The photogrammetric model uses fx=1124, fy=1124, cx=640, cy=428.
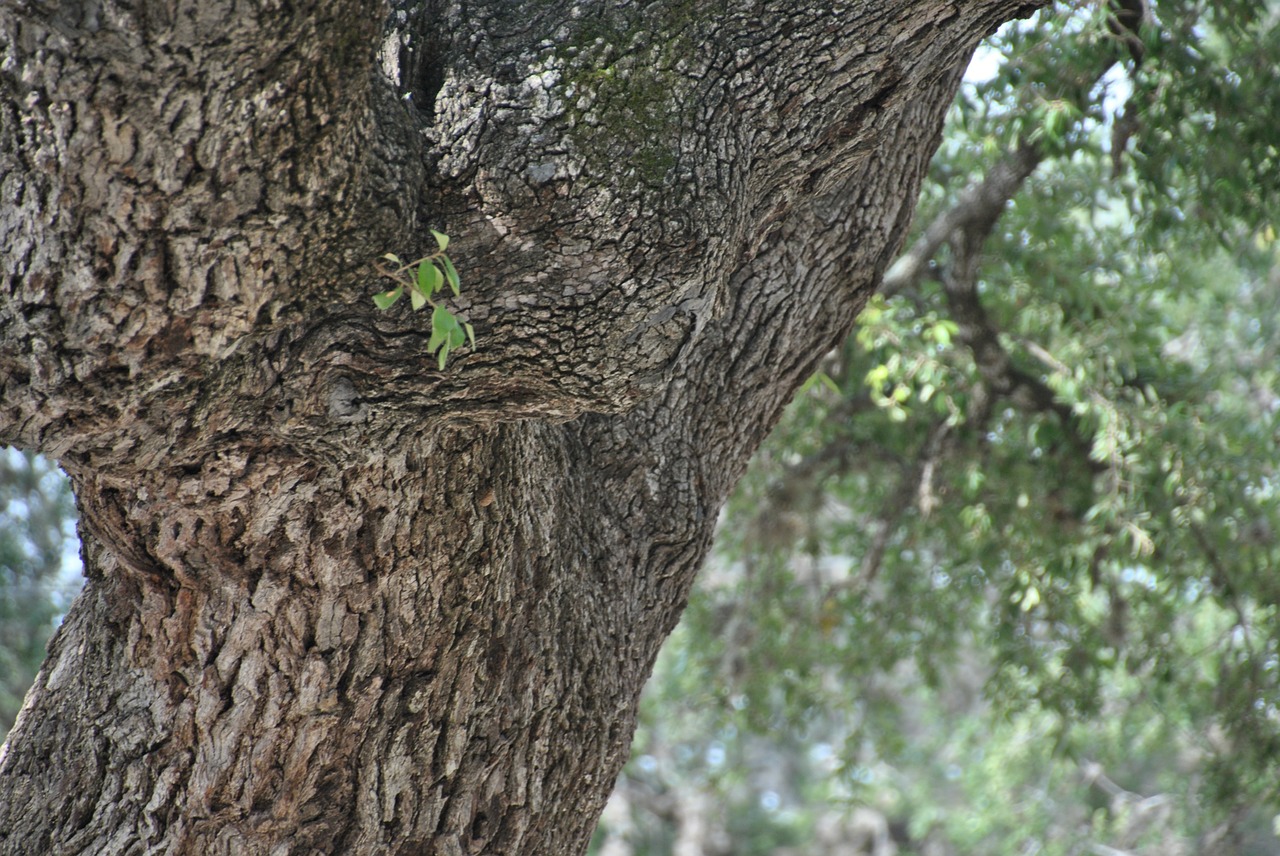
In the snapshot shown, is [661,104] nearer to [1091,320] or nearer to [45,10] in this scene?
[45,10]

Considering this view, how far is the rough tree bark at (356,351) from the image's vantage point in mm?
1479

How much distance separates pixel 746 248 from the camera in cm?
229

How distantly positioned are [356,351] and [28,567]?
6.76m

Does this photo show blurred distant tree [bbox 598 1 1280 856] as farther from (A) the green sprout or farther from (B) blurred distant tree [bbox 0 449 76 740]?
(B) blurred distant tree [bbox 0 449 76 740]

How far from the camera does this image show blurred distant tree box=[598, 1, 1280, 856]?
12.5 ft

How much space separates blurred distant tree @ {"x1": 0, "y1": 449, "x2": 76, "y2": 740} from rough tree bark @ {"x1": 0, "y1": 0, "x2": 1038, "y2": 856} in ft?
18.8

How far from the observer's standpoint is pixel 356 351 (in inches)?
68.4

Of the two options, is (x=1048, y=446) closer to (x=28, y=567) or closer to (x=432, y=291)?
(x=432, y=291)

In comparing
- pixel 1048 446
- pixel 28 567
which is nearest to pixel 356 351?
pixel 1048 446

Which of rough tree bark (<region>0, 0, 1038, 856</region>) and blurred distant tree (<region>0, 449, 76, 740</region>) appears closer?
rough tree bark (<region>0, 0, 1038, 856</region>)

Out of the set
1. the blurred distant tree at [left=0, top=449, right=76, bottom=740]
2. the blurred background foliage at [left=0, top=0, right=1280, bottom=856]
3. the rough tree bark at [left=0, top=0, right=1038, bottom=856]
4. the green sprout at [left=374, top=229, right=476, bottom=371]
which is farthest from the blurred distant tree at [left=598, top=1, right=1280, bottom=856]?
the blurred distant tree at [left=0, top=449, right=76, bottom=740]

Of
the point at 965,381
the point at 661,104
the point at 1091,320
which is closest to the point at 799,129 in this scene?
the point at 661,104

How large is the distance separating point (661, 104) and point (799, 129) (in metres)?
0.28

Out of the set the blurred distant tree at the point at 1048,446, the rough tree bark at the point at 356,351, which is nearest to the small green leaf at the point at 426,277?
the rough tree bark at the point at 356,351
